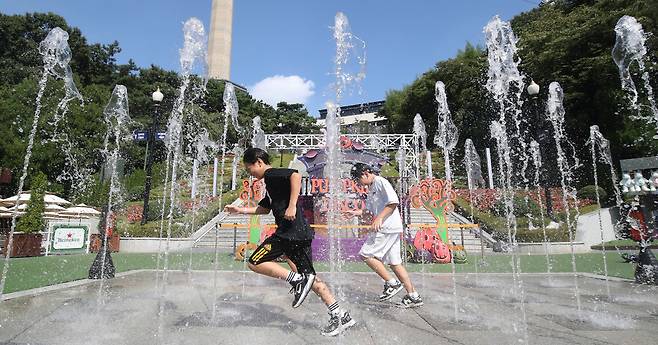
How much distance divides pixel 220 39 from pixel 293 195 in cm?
6358

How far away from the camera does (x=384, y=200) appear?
485cm

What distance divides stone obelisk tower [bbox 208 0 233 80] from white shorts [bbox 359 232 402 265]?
2362 inches

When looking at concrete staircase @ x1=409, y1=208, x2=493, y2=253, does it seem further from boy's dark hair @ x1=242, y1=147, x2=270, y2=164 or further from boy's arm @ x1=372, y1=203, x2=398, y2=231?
boy's dark hair @ x1=242, y1=147, x2=270, y2=164

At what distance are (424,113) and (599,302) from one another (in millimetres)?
43579

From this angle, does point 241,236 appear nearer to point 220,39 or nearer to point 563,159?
point 563,159

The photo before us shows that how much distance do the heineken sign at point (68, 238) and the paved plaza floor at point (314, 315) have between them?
29.4 feet

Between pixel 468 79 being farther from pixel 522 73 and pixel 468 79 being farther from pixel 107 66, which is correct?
pixel 107 66

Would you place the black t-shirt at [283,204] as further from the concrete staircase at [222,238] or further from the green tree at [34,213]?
the green tree at [34,213]

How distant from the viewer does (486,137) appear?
38594 millimetres

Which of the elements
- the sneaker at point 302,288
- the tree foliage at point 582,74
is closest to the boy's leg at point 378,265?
the sneaker at point 302,288

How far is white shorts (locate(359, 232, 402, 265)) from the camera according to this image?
15.6ft

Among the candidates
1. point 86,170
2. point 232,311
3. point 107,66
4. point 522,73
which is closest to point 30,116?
point 86,170

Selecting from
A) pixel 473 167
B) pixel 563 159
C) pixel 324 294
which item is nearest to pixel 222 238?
pixel 324 294

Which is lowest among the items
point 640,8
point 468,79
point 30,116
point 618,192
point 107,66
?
point 618,192
